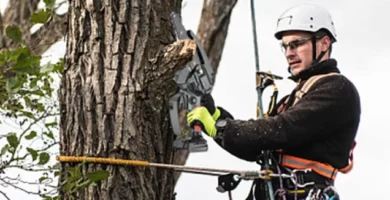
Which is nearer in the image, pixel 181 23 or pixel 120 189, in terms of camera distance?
pixel 120 189

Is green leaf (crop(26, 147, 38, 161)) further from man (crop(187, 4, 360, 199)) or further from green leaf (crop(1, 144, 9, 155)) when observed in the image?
man (crop(187, 4, 360, 199))

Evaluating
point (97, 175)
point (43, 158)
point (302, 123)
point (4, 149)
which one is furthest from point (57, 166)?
point (302, 123)

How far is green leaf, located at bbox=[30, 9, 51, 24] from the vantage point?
310cm

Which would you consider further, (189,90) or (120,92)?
(189,90)

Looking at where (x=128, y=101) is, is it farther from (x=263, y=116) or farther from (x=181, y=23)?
(x=263, y=116)

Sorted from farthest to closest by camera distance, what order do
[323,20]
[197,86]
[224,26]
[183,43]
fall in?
[224,26], [323,20], [197,86], [183,43]

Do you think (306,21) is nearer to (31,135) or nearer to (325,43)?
(325,43)

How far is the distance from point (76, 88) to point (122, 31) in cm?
28

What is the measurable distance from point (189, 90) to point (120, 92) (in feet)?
0.95

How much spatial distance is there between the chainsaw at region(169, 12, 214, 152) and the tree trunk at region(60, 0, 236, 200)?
0.12 ft

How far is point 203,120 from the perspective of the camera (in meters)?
3.36

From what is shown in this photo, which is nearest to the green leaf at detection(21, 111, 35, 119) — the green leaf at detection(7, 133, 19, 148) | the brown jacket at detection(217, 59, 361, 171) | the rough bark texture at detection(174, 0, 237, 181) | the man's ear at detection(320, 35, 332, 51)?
the green leaf at detection(7, 133, 19, 148)

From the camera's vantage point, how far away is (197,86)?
3.38 metres

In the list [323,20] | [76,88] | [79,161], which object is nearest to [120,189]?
[79,161]
